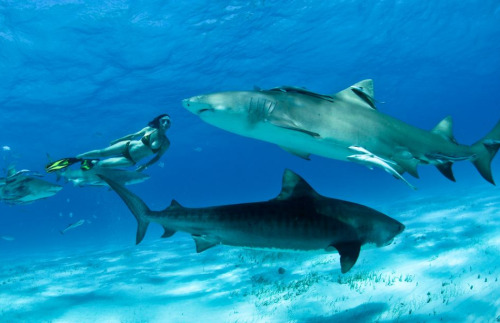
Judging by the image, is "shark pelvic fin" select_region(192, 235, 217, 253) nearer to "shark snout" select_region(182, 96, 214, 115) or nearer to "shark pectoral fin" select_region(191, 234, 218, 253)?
"shark pectoral fin" select_region(191, 234, 218, 253)

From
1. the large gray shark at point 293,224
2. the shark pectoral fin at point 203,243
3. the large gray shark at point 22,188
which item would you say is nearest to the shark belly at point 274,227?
the large gray shark at point 293,224

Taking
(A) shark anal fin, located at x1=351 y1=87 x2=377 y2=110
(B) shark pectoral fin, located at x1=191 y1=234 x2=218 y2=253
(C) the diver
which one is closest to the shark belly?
(B) shark pectoral fin, located at x1=191 y1=234 x2=218 y2=253

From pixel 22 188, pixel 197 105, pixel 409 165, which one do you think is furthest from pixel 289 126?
pixel 22 188

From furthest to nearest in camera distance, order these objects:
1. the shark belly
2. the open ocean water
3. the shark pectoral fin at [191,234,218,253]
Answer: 1. the open ocean water
2. the shark pectoral fin at [191,234,218,253]
3. the shark belly

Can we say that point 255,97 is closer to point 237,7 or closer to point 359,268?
point 359,268

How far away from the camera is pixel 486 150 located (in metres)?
4.90

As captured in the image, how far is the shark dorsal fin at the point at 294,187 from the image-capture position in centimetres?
417

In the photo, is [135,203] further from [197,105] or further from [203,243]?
[197,105]

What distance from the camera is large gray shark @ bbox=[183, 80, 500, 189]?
4129mm

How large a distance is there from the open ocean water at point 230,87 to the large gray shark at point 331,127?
2625mm

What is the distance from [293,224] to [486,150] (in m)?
3.25

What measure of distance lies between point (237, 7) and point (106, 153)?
55.4 ft

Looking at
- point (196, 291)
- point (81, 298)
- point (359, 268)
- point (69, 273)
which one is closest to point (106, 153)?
point (196, 291)

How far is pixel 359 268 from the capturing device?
820 cm
